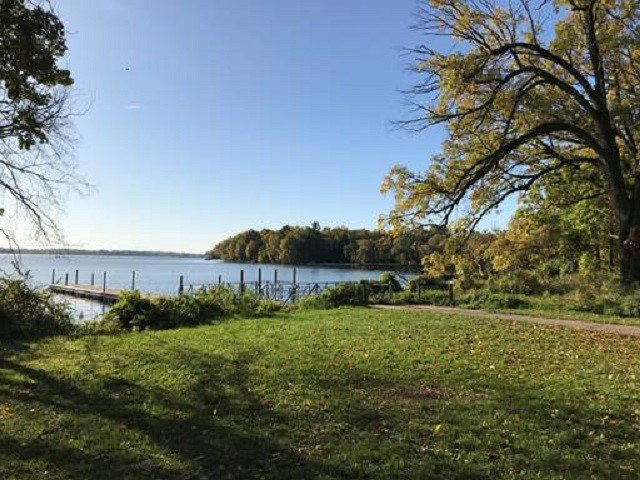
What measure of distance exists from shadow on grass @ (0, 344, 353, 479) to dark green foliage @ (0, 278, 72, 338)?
776 centimetres

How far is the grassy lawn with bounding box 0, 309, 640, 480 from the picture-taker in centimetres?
528

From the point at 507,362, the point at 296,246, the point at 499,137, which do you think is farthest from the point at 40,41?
the point at 296,246

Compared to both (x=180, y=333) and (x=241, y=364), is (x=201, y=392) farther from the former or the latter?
(x=180, y=333)

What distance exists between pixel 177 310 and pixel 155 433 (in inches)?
509

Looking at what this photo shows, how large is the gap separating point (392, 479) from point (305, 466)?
2.73ft

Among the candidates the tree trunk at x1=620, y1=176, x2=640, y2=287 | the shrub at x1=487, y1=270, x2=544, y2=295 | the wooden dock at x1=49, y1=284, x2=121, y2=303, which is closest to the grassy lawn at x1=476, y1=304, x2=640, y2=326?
the tree trunk at x1=620, y1=176, x2=640, y2=287

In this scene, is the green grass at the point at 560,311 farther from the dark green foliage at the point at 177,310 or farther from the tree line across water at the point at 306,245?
the tree line across water at the point at 306,245

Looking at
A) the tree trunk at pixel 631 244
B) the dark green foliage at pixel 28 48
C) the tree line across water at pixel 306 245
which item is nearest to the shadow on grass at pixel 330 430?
the dark green foliage at pixel 28 48

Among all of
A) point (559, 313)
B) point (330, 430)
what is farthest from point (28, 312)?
point (559, 313)

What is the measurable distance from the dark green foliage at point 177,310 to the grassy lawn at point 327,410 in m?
5.54

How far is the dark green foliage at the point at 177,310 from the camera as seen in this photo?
59.7 ft

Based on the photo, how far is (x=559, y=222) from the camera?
28.7 meters

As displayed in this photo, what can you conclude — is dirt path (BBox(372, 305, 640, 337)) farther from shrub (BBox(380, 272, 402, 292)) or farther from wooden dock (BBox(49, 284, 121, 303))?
wooden dock (BBox(49, 284, 121, 303))

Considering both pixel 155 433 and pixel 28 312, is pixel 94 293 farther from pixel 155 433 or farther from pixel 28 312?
pixel 155 433
